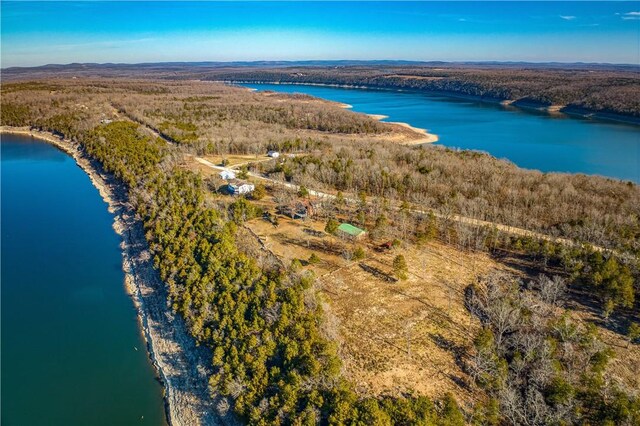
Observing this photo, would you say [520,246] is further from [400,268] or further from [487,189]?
[487,189]

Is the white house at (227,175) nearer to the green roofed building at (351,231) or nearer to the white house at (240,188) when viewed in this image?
the white house at (240,188)

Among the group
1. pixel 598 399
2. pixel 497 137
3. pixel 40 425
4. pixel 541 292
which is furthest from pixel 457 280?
pixel 497 137

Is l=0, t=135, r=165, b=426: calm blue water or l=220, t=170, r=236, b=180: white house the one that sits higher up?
l=220, t=170, r=236, b=180: white house

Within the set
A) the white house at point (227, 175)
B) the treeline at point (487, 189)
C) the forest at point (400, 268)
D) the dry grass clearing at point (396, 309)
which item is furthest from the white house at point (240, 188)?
the dry grass clearing at point (396, 309)

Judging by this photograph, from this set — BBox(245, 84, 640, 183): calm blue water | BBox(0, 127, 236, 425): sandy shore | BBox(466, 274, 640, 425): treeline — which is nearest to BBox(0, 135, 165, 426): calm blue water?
BBox(0, 127, 236, 425): sandy shore

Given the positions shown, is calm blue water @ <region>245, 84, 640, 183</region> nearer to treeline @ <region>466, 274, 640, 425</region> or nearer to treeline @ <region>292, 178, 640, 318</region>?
treeline @ <region>292, 178, 640, 318</region>

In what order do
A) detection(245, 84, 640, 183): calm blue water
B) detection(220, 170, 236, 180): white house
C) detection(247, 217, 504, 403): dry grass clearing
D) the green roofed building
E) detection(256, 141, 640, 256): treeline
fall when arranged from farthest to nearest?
detection(245, 84, 640, 183): calm blue water < detection(220, 170, 236, 180): white house < detection(256, 141, 640, 256): treeline < the green roofed building < detection(247, 217, 504, 403): dry grass clearing
